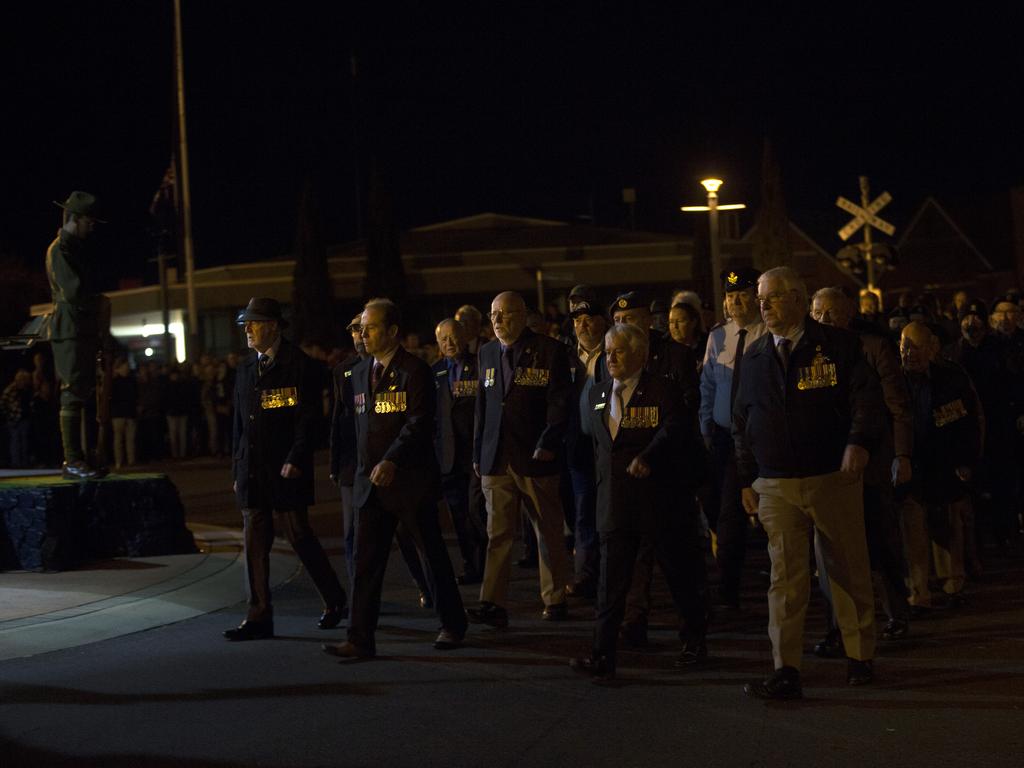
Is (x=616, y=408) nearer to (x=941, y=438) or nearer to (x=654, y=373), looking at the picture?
(x=654, y=373)

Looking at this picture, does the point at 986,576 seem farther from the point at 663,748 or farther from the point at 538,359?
the point at 663,748

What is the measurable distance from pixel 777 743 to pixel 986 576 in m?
5.40

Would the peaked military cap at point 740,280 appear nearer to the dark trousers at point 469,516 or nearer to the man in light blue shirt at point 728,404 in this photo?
the man in light blue shirt at point 728,404

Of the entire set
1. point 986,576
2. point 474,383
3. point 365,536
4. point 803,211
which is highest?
point 803,211

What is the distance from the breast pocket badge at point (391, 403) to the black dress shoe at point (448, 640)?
1324mm

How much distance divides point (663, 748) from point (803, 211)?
79.9m

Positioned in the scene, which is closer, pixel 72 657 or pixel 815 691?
pixel 815 691

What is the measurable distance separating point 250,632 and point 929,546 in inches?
187

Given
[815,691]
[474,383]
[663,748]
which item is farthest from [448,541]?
[663,748]

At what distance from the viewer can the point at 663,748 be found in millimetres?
6066

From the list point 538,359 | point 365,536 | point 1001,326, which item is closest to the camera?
point 365,536

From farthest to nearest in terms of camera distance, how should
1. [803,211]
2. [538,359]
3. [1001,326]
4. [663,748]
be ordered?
[803,211], [1001,326], [538,359], [663,748]

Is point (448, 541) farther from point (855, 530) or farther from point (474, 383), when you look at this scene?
point (855, 530)

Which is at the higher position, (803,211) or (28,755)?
(803,211)
